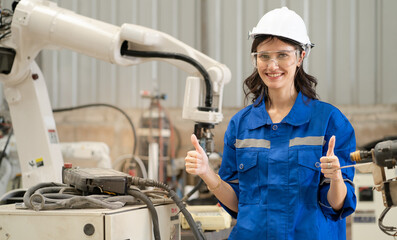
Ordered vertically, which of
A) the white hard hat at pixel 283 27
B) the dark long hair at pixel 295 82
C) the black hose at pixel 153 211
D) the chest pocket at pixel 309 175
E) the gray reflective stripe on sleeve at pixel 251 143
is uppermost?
the white hard hat at pixel 283 27

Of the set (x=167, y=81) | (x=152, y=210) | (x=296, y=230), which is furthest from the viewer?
(x=167, y=81)

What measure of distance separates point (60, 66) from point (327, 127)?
11.9 ft

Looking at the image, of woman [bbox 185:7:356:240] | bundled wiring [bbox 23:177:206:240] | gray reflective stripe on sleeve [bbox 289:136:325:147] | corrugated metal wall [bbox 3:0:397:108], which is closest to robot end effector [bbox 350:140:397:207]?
woman [bbox 185:7:356:240]

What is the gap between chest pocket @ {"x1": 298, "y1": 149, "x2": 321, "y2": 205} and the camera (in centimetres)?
150

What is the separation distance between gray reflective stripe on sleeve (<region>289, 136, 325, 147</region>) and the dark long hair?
18 centimetres

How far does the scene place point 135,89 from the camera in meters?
4.46

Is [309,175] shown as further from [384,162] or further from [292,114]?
[384,162]

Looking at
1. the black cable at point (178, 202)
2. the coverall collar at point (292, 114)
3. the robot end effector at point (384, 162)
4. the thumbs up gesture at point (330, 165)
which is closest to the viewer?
the robot end effector at point (384, 162)

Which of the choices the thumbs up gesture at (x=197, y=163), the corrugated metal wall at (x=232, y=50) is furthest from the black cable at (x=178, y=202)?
the corrugated metal wall at (x=232, y=50)

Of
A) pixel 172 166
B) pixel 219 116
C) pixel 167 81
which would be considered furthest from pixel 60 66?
pixel 219 116

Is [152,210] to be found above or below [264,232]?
above

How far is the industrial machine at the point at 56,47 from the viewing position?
6.32 ft

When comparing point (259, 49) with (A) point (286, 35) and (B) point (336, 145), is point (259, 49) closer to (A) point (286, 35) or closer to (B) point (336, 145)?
(A) point (286, 35)

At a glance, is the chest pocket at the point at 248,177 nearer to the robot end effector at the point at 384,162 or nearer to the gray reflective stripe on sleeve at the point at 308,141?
the gray reflective stripe on sleeve at the point at 308,141
